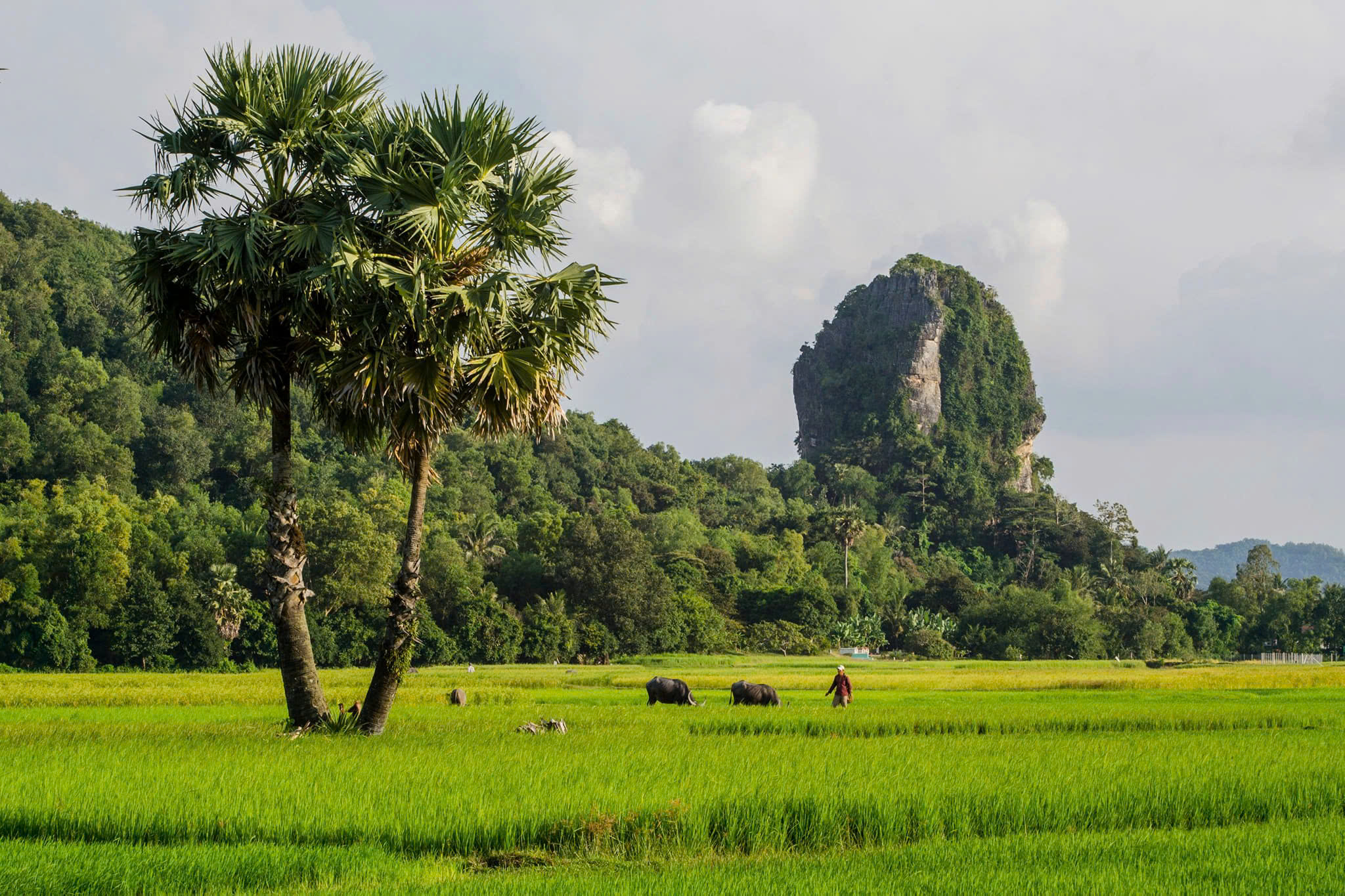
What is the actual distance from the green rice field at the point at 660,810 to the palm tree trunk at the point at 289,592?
79 cm

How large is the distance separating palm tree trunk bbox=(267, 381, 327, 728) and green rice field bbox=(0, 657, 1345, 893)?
A: 31.1 inches

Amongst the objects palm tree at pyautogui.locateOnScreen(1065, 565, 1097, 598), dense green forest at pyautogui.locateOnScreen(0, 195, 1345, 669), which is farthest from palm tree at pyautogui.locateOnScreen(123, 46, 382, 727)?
palm tree at pyautogui.locateOnScreen(1065, 565, 1097, 598)

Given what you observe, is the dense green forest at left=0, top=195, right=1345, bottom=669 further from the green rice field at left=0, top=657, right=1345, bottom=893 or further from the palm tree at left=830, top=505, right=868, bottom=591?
the green rice field at left=0, top=657, right=1345, bottom=893

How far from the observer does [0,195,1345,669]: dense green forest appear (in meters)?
66.0

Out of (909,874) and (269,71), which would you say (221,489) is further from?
(909,874)

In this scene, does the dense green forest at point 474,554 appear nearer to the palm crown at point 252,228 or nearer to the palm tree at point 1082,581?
the palm tree at point 1082,581

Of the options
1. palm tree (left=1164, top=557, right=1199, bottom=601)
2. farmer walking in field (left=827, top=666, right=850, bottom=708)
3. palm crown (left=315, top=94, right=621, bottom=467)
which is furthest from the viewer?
palm tree (left=1164, top=557, right=1199, bottom=601)

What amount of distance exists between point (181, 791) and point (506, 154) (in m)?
11.1

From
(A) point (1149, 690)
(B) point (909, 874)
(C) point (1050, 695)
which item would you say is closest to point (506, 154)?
(B) point (909, 874)

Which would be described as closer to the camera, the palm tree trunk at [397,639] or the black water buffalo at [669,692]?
the palm tree trunk at [397,639]

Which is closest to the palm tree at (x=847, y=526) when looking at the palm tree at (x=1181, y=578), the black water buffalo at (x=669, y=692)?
the palm tree at (x=1181, y=578)

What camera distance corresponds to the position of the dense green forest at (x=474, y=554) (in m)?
66.0

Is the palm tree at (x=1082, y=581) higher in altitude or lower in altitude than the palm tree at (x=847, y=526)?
lower

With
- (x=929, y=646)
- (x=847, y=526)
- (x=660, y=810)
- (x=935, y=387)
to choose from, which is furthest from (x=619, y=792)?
(x=935, y=387)
